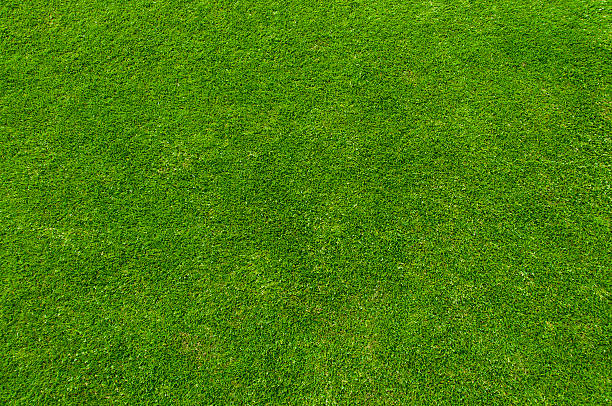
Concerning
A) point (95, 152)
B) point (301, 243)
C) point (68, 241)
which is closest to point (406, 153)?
point (301, 243)

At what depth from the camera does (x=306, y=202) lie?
5.11 metres

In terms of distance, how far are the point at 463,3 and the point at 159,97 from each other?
4922 millimetres

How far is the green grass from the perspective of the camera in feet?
15.2

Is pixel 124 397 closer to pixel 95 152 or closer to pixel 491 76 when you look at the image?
pixel 95 152

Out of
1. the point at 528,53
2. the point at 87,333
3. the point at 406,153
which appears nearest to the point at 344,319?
the point at 406,153

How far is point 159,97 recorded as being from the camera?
217 inches

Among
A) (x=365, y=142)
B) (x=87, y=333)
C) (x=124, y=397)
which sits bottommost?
(x=124, y=397)

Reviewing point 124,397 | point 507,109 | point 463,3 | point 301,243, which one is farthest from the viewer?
point 463,3

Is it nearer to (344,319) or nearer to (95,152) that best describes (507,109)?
(344,319)

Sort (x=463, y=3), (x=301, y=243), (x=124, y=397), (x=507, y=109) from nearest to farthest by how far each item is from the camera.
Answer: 1. (x=124, y=397)
2. (x=301, y=243)
3. (x=507, y=109)
4. (x=463, y=3)

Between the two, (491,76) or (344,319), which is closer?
(344,319)

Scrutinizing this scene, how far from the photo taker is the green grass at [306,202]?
15.2 ft

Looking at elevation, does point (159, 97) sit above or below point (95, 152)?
above

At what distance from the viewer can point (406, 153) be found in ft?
17.2
